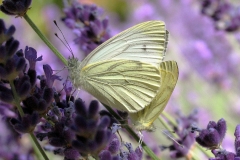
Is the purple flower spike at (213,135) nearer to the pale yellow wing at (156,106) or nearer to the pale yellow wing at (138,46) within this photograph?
the pale yellow wing at (156,106)

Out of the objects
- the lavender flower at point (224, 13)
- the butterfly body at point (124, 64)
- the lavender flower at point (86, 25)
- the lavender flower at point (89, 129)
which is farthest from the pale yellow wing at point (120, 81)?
the lavender flower at point (224, 13)

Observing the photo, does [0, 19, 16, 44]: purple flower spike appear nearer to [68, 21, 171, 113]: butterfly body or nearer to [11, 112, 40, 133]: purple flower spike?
[11, 112, 40, 133]: purple flower spike

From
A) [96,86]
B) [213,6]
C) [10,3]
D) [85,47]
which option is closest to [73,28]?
[85,47]

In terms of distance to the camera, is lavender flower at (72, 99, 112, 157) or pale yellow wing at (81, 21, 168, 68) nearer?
lavender flower at (72, 99, 112, 157)

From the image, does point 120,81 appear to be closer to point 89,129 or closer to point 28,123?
point 28,123

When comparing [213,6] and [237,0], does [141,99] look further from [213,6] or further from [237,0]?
[237,0]

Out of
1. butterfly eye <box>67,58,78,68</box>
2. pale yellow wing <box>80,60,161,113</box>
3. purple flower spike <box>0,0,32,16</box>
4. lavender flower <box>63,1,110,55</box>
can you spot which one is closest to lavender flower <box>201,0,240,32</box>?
lavender flower <box>63,1,110,55</box>

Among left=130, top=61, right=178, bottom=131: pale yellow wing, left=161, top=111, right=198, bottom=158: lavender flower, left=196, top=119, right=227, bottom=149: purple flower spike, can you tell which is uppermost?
left=130, top=61, right=178, bottom=131: pale yellow wing

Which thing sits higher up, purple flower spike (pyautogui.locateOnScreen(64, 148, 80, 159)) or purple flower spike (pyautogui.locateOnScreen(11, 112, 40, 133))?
purple flower spike (pyautogui.locateOnScreen(11, 112, 40, 133))
